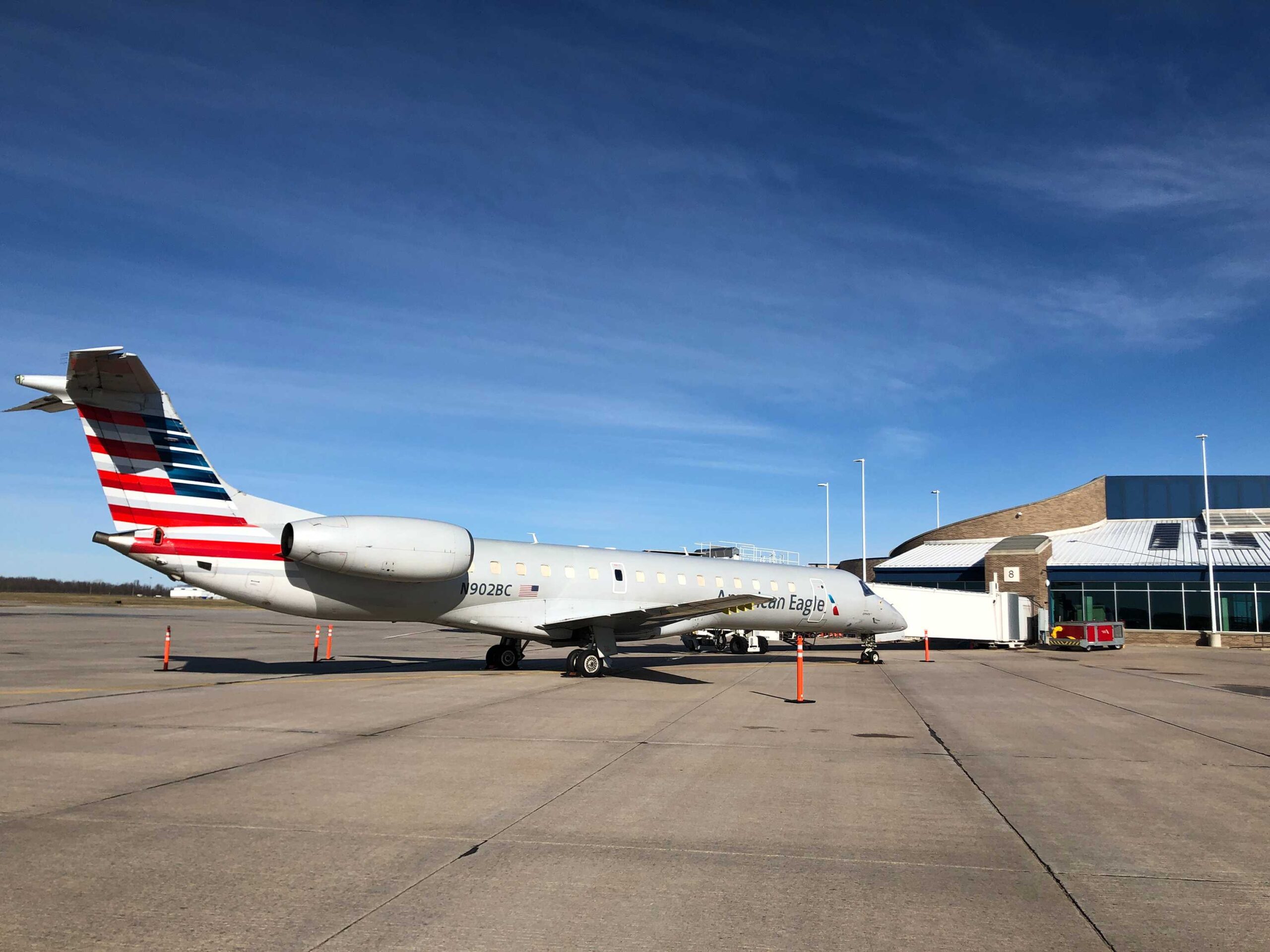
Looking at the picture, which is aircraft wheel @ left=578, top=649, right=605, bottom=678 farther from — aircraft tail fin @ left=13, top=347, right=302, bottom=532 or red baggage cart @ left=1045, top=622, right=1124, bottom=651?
red baggage cart @ left=1045, top=622, right=1124, bottom=651

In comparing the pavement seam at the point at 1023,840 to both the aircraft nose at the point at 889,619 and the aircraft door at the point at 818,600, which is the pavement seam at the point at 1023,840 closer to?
the aircraft door at the point at 818,600

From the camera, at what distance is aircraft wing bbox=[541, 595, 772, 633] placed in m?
20.5

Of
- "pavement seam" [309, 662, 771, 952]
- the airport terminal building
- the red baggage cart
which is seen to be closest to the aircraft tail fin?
"pavement seam" [309, 662, 771, 952]

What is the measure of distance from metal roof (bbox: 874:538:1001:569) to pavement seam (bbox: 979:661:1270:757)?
1071 inches

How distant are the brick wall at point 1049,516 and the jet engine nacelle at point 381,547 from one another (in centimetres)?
4595

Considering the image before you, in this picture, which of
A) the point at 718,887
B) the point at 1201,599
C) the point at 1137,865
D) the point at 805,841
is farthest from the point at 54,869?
the point at 1201,599

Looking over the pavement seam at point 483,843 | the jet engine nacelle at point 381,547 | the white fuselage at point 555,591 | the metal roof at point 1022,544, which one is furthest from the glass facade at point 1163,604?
the pavement seam at point 483,843

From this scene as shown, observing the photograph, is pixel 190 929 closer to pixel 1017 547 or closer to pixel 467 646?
pixel 467 646

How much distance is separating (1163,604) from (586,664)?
125ft

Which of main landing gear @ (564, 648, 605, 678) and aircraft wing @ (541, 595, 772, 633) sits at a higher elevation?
aircraft wing @ (541, 595, 772, 633)

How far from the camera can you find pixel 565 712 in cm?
1405

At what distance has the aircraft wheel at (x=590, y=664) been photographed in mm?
21219

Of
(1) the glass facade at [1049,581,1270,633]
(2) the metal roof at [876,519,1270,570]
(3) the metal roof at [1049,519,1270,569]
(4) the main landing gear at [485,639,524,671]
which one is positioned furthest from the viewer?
(2) the metal roof at [876,519,1270,570]

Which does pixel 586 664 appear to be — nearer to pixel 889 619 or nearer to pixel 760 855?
pixel 889 619
